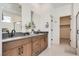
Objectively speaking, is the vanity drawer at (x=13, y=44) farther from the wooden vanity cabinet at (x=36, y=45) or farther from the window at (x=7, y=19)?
the window at (x=7, y=19)

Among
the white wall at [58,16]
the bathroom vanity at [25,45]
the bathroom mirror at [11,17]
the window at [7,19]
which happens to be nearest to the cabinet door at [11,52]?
the bathroom vanity at [25,45]

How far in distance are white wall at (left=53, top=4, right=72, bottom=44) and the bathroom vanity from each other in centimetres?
23

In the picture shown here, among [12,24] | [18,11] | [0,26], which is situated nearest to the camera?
[0,26]

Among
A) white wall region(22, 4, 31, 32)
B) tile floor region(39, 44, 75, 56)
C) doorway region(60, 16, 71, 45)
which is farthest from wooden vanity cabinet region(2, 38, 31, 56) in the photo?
doorway region(60, 16, 71, 45)

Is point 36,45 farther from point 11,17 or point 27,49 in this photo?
point 11,17

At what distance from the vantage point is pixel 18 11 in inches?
78.6

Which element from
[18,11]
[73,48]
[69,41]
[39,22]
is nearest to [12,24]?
[18,11]

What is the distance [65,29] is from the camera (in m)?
1.94

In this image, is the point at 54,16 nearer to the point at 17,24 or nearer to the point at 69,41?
the point at 69,41

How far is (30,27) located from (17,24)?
28cm

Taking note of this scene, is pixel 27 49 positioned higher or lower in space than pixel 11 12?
lower

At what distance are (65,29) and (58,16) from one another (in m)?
0.29

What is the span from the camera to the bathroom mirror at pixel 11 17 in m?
1.79

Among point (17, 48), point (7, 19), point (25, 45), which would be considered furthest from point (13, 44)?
point (7, 19)
